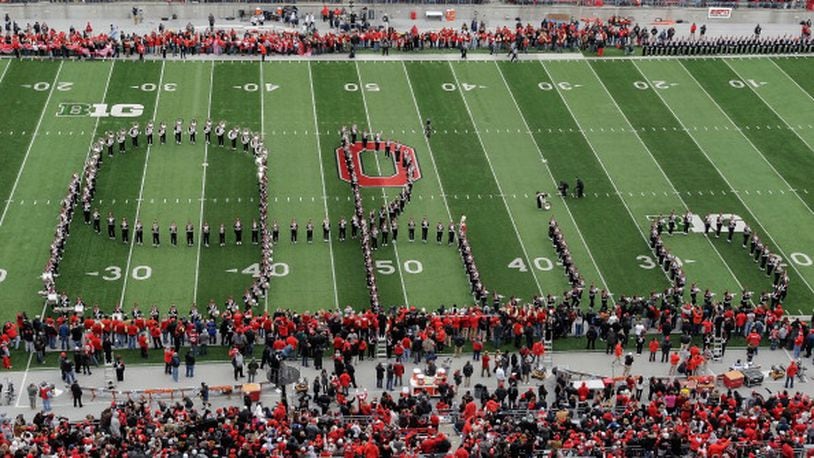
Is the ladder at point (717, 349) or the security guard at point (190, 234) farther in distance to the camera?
the security guard at point (190, 234)

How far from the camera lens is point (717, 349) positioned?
4356 centimetres

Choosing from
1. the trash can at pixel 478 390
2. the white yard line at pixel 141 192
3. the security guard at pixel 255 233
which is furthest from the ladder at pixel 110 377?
the trash can at pixel 478 390

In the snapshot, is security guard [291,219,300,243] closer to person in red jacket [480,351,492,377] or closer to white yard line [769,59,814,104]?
person in red jacket [480,351,492,377]

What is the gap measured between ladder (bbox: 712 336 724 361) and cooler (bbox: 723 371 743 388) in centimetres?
172

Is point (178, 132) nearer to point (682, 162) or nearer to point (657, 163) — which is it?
point (657, 163)

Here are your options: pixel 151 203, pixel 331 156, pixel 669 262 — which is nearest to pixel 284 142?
pixel 331 156

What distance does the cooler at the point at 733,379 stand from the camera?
41594 mm

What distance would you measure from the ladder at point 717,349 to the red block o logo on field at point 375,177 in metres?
14.7

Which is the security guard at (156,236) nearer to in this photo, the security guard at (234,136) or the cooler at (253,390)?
the security guard at (234,136)

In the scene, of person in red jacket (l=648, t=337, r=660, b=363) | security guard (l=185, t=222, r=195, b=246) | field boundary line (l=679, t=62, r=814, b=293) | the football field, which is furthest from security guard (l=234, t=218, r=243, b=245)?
field boundary line (l=679, t=62, r=814, b=293)

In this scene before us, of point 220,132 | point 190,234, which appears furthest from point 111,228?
point 220,132

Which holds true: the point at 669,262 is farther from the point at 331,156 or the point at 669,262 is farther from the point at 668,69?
the point at 668,69

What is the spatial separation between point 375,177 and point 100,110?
12507mm

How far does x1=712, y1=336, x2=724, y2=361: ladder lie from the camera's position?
43.5 meters
